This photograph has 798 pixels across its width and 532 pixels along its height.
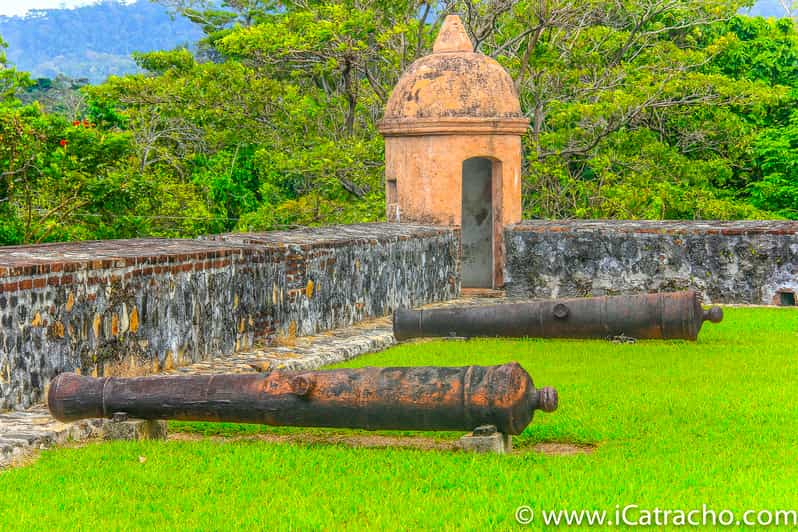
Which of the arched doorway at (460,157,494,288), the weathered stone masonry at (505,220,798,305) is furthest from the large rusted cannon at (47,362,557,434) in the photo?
the arched doorway at (460,157,494,288)

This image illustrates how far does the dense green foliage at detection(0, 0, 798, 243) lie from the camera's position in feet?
69.6

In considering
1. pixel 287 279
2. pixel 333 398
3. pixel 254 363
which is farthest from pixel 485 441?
pixel 287 279

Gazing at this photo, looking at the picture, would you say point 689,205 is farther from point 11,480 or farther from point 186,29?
point 186,29

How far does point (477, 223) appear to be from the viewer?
17281 mm

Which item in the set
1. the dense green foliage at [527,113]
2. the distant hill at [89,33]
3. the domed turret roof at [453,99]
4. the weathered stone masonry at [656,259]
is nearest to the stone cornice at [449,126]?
the domed turret roof at [453,99]

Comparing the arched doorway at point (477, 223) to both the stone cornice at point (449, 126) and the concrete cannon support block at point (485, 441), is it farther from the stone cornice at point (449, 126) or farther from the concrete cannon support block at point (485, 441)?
the concrete cannon support block at point (485, 441)

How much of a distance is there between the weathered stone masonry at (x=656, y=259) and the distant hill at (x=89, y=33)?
154m

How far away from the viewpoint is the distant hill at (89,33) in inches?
6791

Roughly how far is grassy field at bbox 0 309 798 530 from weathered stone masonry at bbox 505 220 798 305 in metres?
6.37

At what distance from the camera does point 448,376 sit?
649 centimetres

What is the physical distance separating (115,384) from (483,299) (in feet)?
28.5

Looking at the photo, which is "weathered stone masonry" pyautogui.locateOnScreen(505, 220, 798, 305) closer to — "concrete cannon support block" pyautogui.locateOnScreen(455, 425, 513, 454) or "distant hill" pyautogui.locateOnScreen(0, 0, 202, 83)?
"concrete cannon support block" pyautogui.locateOnScreen(455, 425, 513, 454)

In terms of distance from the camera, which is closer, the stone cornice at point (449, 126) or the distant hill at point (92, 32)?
the stone cornice at point (449, 126)

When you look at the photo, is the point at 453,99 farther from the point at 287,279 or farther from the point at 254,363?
the point at 254,363
